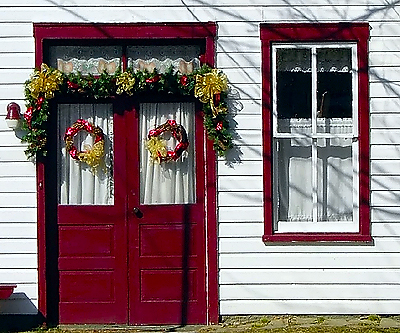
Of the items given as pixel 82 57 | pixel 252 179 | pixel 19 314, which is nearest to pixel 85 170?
pixel 82 57

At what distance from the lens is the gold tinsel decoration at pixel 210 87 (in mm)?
9383

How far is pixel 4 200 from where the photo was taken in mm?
9539

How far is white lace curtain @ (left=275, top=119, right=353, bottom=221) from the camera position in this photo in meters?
9.69

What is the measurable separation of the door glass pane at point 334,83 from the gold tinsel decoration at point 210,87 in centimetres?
110

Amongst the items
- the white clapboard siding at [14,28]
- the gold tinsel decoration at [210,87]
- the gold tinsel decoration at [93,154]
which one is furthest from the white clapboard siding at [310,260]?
the white clapboard siding at [14,28]

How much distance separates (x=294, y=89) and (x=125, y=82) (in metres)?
1.85

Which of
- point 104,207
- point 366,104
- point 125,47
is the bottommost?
point 104,207

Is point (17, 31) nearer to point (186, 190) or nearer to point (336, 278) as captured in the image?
point (186, 190)

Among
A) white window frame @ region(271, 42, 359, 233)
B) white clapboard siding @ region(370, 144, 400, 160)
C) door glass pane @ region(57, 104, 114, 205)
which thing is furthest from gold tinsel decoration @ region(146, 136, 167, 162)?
white clapboard siding @ region(370, 144, 400, 160)

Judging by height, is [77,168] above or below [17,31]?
below

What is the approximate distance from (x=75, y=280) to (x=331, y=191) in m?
2.98

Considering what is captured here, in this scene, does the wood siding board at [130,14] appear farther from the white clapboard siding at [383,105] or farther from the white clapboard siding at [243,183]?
the white clapboard siding at [243,183]

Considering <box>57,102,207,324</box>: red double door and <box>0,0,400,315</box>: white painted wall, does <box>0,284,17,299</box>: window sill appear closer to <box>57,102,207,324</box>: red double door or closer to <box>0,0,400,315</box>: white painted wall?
<box>0,0,400,315</box>: white painted wall

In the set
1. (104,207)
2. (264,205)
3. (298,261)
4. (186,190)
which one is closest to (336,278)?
(298,261)
